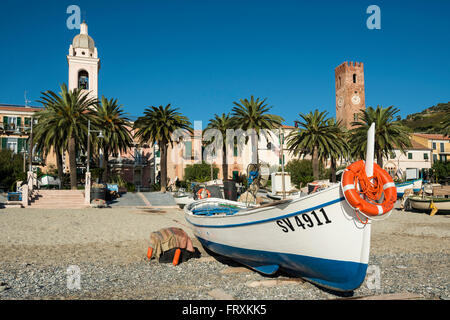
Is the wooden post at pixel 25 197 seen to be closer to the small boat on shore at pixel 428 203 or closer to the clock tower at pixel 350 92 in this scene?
the small boat on shore at pixel 428 203

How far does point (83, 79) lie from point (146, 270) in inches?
1704

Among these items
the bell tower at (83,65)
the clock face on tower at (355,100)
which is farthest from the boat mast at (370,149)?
the clock face on tower at (355,100)

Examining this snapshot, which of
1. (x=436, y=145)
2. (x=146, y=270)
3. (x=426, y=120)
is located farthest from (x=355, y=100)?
(x=146, y=270)

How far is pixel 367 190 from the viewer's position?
6.39 metres

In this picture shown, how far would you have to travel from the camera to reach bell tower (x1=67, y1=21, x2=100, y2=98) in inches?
1813

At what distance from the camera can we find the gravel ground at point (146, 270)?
7422 millimetres

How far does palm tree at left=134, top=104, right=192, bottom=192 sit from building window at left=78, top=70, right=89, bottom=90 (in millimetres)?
14553

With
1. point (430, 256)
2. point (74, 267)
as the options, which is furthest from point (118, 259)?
point (430, 256)

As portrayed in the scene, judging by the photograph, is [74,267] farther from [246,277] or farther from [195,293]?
[246,277]

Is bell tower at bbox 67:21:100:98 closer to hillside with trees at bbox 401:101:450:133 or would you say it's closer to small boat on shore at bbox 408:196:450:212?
small boat on shore at bbox 408:196:450:212

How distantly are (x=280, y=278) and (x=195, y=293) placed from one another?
2205mm

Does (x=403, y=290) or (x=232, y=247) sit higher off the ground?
(x=232, y=247)

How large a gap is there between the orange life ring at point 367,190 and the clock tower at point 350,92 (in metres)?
73.7
